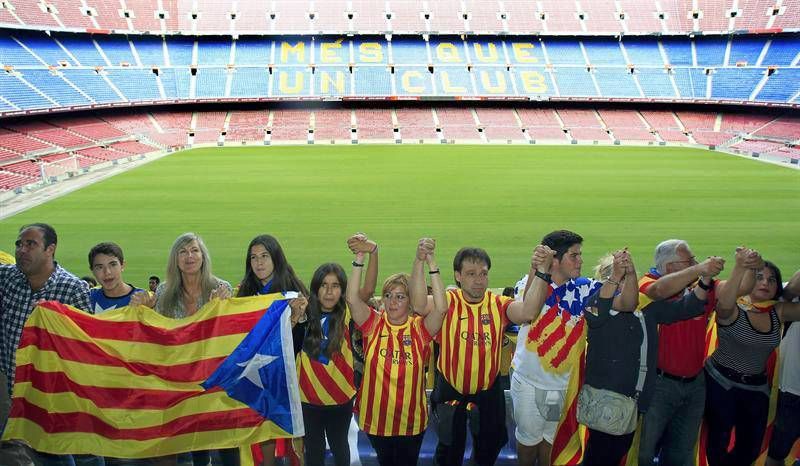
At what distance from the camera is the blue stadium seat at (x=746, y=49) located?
43750mm

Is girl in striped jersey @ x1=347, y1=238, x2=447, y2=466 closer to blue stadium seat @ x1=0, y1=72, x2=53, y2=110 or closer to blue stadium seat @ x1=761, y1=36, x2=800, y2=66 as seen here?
blue stadium seat @ x1=0, y1=72, x2=53, y2=110

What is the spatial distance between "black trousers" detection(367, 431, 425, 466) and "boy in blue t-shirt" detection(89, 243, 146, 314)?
1979mm

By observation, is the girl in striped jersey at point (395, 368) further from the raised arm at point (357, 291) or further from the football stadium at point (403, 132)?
the football stadium at point (403, 132)

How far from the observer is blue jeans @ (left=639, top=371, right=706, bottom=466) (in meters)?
4.02

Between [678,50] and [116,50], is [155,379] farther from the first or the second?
[678,50]

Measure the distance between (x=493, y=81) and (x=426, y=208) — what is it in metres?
29.0

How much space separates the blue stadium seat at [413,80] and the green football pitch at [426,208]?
1540cm

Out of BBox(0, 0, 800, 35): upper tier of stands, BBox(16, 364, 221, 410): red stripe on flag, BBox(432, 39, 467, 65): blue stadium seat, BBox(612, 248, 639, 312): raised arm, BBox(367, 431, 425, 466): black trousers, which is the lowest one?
BBox(367, 431, 425, 466): black trousers

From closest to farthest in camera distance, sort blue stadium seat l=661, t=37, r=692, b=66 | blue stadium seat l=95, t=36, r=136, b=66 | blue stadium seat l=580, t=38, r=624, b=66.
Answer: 1. blue stadium seat l=95, t=36, r=136, b=66
2. blue stadium seat l=661, t=37, r=692, b=66
3. blue stadium seat l=580, t=38, r=624, b=66

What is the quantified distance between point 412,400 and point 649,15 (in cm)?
5200

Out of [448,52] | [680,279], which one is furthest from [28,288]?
[448,52]

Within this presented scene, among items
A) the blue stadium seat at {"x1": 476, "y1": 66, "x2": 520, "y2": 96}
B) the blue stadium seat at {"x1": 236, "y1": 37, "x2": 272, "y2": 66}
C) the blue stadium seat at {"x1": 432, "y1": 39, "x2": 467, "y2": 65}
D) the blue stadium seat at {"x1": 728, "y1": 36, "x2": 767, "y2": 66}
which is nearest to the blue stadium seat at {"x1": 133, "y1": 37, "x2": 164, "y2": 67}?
the blue stadium seat at {"x1": 236, "y1": 37, "x2": 272, "y2": 66}

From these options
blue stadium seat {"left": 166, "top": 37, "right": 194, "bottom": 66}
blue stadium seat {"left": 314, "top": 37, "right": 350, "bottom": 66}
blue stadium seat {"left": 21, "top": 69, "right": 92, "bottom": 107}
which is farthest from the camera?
blue stadium seat {"left": 314, "top": 37, "right": 350, "bottom": 66}

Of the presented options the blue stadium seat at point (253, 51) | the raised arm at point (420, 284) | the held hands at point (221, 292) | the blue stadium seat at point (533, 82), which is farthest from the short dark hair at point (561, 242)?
the blue stadium seat at point (253, 51)
